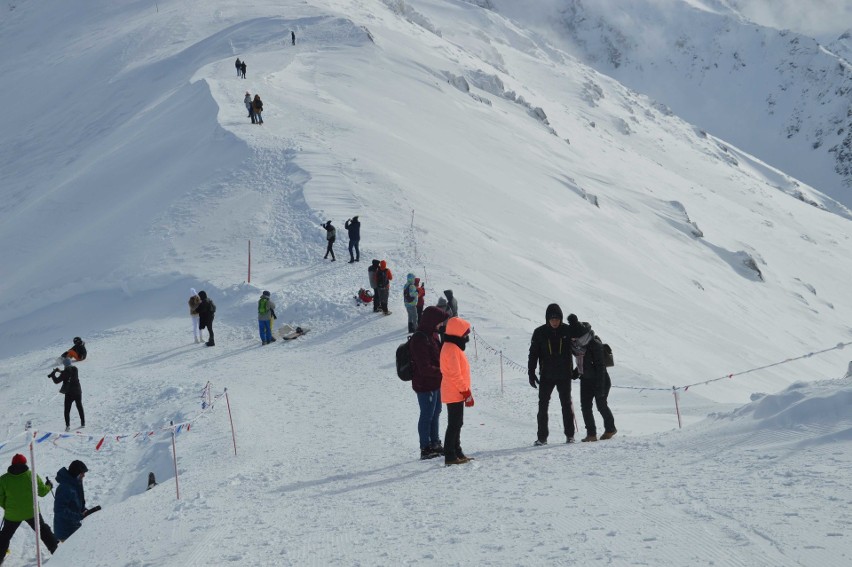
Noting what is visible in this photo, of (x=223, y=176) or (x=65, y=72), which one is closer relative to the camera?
(x=223, y=176)

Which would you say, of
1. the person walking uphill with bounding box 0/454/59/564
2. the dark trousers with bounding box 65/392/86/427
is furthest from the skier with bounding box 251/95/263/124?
the person walking uphill with bounding box 0/454/59/564

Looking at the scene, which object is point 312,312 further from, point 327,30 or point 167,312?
point 327,30

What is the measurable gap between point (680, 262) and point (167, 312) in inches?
1169

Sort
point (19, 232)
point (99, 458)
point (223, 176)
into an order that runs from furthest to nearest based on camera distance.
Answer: point (19, 232) < point (223, 176) < point (99, 458)

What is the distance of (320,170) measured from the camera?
30.2m

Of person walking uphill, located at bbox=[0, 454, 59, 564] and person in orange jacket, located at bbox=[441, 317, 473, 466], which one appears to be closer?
person in orange jacket, located at bbox=[441, 317, 473, 466]

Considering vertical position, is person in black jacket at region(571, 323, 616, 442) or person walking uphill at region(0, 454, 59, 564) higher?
person in black jacket at region(571, 323, 616, 442)

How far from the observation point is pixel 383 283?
768 inches

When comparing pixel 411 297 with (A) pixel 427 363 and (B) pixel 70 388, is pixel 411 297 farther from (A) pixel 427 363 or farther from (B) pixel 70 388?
(A) pixel 427 363

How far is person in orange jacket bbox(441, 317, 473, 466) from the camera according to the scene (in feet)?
28.9

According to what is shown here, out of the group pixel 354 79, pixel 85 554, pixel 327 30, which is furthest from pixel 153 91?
pixel 85 554

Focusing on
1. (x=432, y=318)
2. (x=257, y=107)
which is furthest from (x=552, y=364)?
(x=257, y=107)

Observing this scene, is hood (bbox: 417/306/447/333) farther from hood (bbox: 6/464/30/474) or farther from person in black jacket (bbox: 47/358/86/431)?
person in black jacket (bbox: 47/358/86/431)

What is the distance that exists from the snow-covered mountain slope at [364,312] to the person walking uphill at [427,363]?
73 cm
